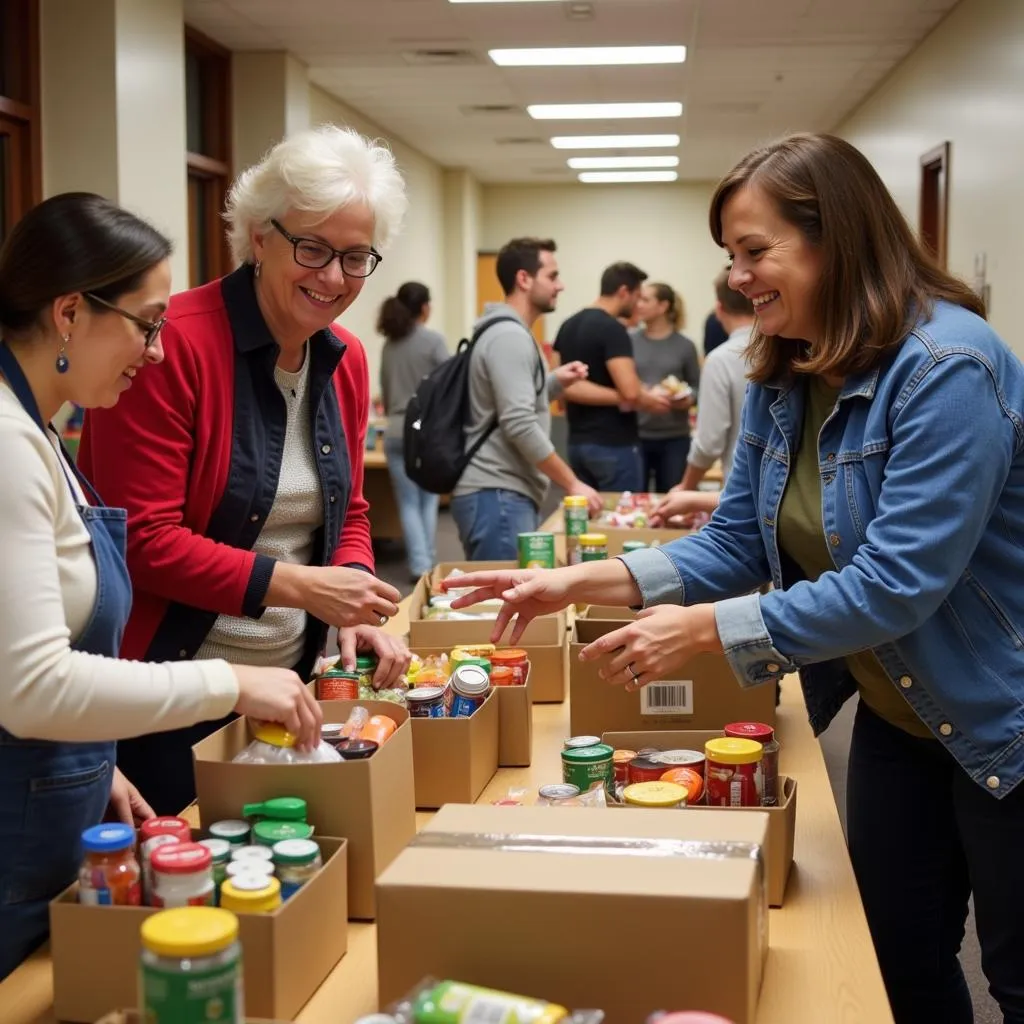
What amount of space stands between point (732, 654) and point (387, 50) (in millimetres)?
7162

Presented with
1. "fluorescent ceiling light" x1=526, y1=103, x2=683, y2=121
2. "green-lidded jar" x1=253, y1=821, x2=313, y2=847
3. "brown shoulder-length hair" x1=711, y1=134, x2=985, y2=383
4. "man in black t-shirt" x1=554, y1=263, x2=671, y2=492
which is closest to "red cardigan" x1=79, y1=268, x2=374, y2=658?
"green-lidded jar" x1=253, y1=821, x2=313, y2=847

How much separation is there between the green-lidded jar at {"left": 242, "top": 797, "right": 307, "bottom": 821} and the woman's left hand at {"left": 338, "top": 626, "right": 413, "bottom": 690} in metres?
0.63

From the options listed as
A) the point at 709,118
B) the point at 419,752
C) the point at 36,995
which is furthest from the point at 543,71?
the point at 36,995

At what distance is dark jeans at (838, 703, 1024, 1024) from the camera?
5.42 ft

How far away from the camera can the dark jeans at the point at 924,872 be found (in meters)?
1.65

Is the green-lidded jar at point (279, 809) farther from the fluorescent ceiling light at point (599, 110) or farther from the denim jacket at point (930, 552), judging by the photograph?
the fluorescent ceiling light at point (599, 110)

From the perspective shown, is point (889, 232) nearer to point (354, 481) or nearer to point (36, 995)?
point (354, 481)

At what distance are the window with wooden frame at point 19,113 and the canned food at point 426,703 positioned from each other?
4644 mm

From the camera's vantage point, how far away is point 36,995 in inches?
50.7

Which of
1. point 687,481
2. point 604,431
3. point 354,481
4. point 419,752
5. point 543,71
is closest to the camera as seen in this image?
point 419,752

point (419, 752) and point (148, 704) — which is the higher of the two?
point (148, 704)

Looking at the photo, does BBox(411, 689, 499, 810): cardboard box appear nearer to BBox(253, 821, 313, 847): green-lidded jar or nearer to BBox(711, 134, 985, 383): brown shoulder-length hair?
BBox(253, 821, 313, 847): green-lidded jar

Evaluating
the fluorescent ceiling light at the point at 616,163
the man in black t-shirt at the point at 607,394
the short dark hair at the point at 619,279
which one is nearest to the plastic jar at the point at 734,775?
the man in black t-shirt at the point at 607,394

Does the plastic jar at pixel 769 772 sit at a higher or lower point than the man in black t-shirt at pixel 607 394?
lower
